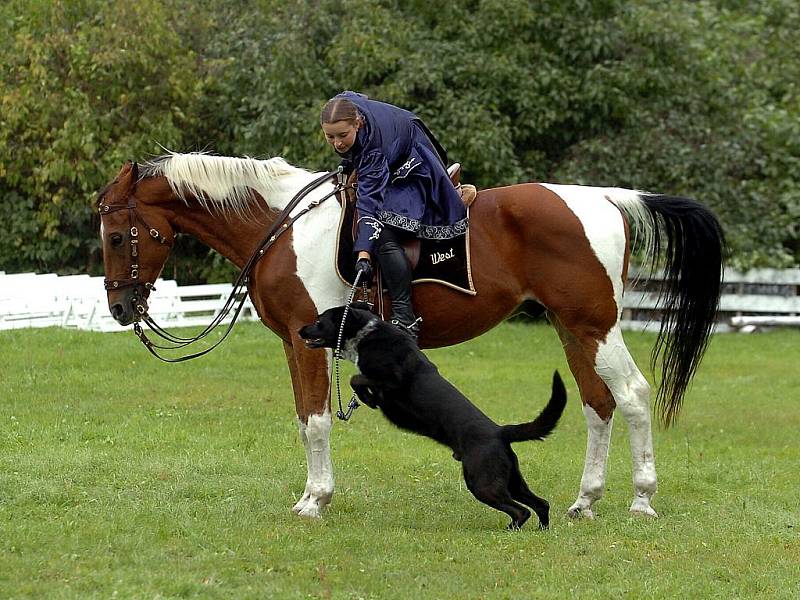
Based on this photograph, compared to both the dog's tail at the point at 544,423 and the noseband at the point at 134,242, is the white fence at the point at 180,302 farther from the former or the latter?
the noseband at the point at 134,242

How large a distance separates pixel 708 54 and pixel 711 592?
17469 mm

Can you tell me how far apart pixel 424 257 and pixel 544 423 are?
53.6 inches

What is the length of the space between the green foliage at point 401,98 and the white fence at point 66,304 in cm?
221

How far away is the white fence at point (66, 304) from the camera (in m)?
17.1

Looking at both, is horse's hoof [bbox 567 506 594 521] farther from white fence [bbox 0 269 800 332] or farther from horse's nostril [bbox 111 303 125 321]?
white fence [bbox 0 269 800 332]

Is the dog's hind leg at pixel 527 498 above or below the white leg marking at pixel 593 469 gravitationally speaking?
above

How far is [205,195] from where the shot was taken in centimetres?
785

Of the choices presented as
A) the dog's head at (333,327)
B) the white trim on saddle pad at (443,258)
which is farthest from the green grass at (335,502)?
the white trim on saddle pad at (443,258)

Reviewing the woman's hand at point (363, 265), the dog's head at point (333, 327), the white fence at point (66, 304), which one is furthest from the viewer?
the white fence at point (66, 304)

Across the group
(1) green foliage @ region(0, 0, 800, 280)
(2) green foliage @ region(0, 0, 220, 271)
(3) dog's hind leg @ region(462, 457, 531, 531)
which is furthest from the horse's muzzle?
(2) green foliage @ region(0, 0, 220, 271)

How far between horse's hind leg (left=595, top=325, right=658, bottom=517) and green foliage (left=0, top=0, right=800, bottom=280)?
11617 mm

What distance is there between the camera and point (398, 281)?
7504 millimetres

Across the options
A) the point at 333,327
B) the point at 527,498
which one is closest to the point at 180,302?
the point at 333,327

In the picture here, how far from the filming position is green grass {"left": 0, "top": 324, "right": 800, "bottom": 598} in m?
6.02
